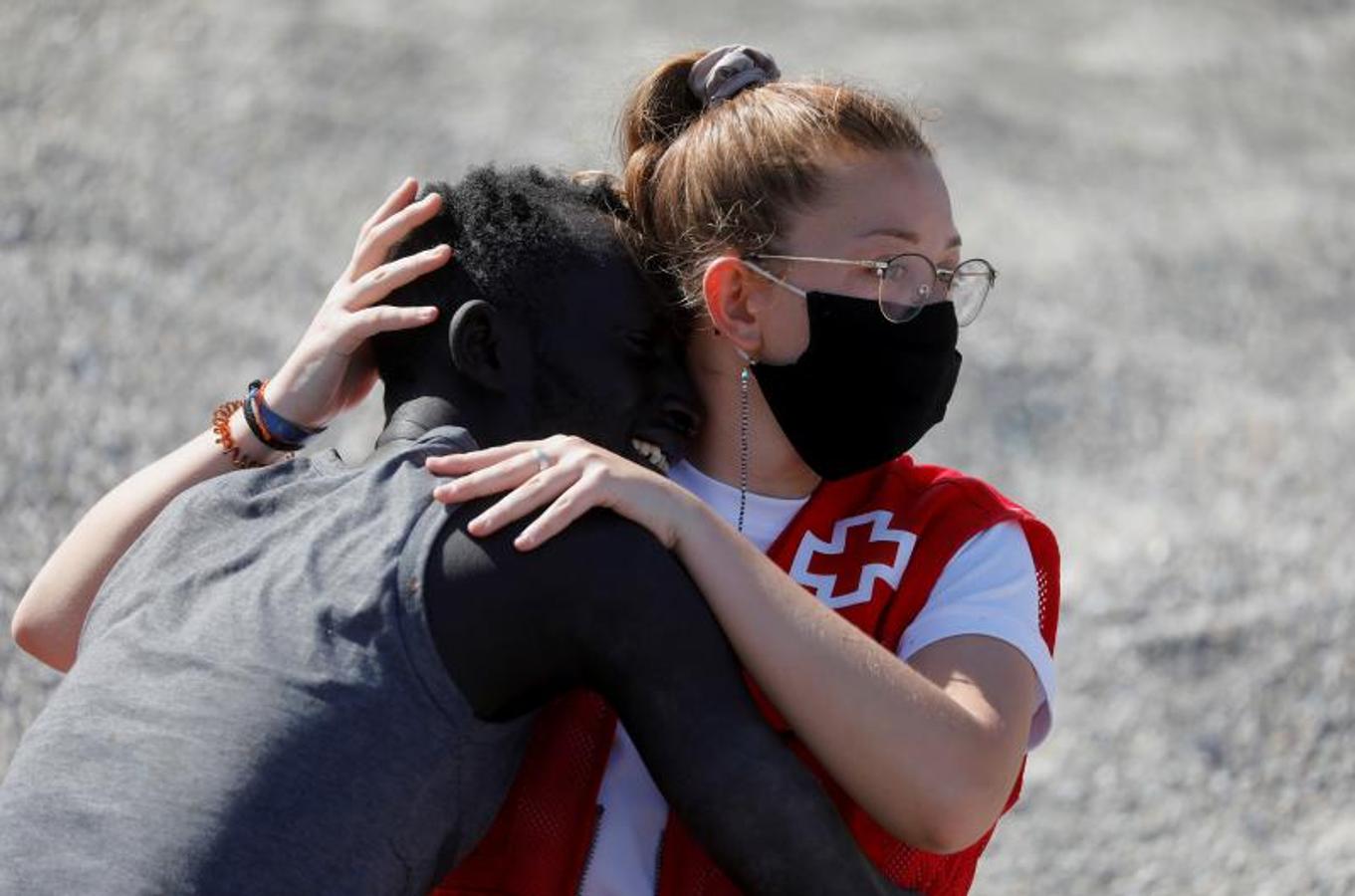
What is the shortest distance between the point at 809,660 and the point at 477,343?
0.61m

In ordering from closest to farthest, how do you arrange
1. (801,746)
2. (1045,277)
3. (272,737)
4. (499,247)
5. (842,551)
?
1. (272,737)
2. (801,746)
3. (499,247)
4. (842,551)
5. (1045,277)

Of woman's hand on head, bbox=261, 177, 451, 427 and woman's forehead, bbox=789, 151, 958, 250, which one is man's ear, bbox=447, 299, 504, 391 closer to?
woman's hand on head, bbox=261, 177, 451, 427

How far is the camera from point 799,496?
2.84m

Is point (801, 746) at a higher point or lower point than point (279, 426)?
lower

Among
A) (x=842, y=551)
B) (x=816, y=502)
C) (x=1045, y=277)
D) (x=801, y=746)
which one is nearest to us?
(x=801, y=746)

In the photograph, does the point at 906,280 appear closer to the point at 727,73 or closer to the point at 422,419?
the point at 727,73

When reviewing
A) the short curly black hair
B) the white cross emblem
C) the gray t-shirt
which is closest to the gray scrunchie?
the short curly black hair

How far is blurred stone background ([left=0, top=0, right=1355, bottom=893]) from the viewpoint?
17.8ft

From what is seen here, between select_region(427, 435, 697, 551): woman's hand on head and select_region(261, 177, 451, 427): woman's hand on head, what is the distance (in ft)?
0.98

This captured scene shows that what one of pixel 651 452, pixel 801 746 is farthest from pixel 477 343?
pixel 801 746

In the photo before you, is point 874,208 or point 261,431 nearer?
point 874,208

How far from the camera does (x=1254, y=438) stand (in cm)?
667

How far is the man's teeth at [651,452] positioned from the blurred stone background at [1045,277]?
2.48 m

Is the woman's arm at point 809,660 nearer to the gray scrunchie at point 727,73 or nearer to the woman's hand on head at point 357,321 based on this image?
the woman's hand on head at point 357,321
